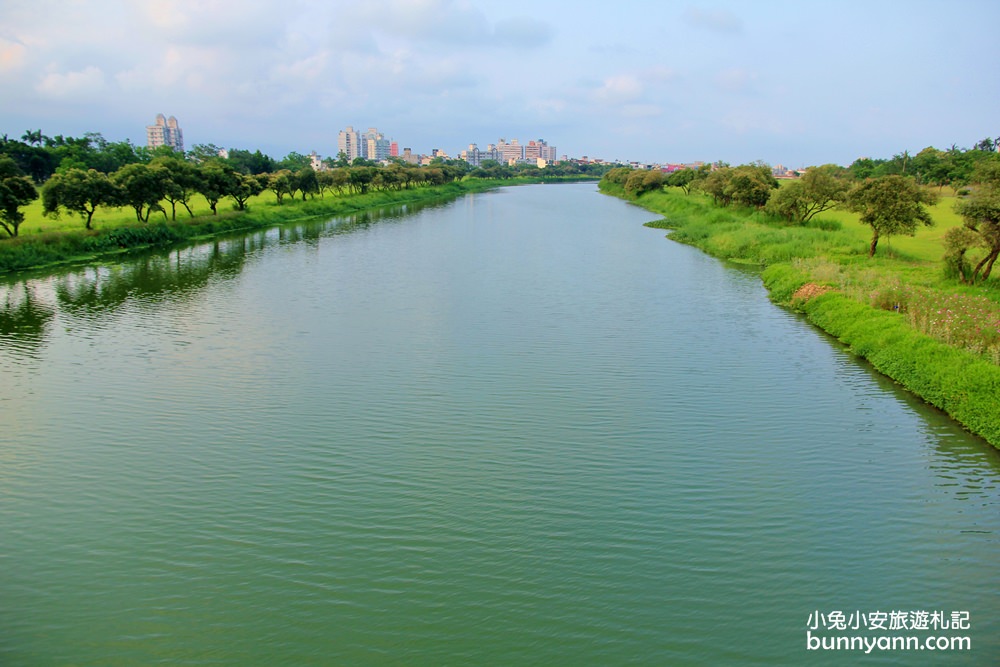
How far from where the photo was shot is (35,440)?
13.3 meters

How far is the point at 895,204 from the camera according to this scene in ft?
97.8

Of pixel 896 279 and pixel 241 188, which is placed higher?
pixel 241 188

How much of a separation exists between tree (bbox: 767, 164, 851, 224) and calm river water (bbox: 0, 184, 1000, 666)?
22.0 m

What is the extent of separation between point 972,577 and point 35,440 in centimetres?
1614

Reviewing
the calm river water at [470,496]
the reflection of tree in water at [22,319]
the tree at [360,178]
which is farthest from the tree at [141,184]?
the tree at [360,178]

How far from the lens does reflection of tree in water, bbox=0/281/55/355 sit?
66.4 ft

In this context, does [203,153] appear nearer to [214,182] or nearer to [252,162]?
[252,162]

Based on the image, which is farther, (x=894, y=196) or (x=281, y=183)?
(x=281, y=183)

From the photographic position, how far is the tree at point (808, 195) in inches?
1599

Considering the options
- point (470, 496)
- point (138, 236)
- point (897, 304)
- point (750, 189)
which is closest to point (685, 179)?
point (750, 189)

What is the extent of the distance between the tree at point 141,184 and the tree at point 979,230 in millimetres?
41741

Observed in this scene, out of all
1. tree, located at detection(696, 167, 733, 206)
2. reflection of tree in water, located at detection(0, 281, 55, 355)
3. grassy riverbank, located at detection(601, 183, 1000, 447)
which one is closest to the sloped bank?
grassy riverbank, located at detection(601, 183, 1000, 447)

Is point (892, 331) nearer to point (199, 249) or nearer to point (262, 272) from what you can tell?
Answer: point (262, 272)

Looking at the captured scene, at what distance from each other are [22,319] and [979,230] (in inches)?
1307
